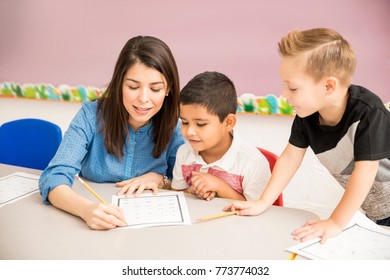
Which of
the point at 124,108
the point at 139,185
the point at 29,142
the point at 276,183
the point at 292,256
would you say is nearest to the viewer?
the point at 292,256

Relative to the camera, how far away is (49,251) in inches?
32.3

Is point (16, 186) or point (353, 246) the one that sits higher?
point (353, 246)

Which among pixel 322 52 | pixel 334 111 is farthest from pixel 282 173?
pixel 322 52

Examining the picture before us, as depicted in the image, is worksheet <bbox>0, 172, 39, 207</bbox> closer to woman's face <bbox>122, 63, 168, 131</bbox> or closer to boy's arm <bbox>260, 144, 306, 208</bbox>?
woman's face <bbox>122, 63, 168, 131</bbox>

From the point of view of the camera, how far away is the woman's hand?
115 centimetres

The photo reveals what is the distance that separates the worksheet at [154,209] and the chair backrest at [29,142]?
670 millimetres

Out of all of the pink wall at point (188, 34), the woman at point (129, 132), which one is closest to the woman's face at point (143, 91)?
the woman at point (129, 132)

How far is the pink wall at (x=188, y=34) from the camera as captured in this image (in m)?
1.81

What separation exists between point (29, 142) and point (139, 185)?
788 mm

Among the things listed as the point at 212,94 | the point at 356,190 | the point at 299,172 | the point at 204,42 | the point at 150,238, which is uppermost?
the point at 204,42

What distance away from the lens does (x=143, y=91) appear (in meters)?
1.18

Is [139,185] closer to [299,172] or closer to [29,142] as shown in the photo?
[29,142]
